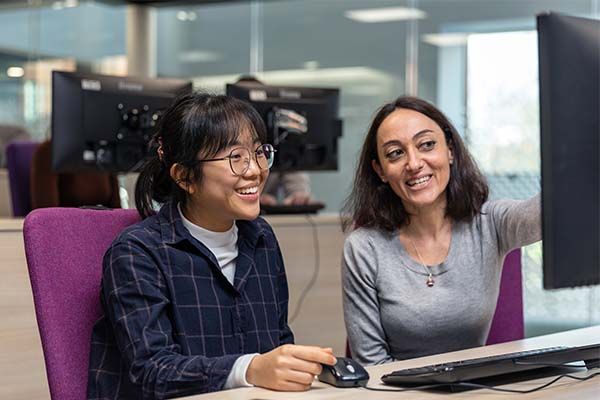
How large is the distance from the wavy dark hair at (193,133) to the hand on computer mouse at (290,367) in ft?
1.46

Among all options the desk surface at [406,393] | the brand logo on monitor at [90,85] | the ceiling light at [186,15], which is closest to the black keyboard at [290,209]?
the brand logo on monitor at [90,85]

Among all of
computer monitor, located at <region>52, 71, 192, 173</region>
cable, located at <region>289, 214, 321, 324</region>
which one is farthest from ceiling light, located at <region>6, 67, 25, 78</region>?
cable, located at <region>289, 214, 321, 324</region>

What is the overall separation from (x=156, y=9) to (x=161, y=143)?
547cm

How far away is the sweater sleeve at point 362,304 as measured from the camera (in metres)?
1.90

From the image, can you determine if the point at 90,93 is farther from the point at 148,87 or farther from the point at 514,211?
the point at 514,211

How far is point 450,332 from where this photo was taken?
1955mm

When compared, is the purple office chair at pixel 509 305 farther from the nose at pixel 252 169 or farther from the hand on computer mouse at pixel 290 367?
the hand on computer mouse at pixel 290 367

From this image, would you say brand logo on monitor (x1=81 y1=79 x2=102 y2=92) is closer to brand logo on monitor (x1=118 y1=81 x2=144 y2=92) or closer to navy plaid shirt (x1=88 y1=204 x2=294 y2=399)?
brand logo on monitor (x1=118 y1=81 x2=144 y2=92)

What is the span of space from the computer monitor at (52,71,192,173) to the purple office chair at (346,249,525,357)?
145 cm

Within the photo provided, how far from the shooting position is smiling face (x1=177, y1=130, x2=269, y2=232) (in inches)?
65.5

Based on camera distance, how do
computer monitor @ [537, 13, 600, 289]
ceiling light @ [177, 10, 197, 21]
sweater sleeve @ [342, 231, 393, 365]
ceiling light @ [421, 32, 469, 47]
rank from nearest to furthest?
1. computer monitor @ [537, 13, 600, 289]
2. sweater sleeve @ [342, 231, 393, 365]
3. ceiling light @ [421, 32, 469, 47]
4. ceiling light @ [177, 10, 197, 21]

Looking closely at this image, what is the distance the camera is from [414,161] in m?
1.97

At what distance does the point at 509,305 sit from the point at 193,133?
0.90m

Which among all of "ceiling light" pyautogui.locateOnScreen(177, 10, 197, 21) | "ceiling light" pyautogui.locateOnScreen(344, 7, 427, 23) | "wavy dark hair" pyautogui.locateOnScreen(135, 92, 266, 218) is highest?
"ceiling light" pyautogui.locateOnScreen(177, 10, 197, 21)
